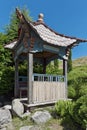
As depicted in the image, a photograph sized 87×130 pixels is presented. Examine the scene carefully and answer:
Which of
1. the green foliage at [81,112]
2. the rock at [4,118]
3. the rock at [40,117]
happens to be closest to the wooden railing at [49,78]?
the rock at [40,117]

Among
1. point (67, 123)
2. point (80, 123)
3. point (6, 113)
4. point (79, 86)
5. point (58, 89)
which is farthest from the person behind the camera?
point (79, 86)

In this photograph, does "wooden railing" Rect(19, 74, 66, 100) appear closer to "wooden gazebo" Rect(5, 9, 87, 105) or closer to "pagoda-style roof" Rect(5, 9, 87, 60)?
"wooden gazebo" Rect(5, 9, 87, 105)

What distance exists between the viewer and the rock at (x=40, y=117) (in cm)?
790

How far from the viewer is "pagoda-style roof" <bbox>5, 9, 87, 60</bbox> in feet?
30.1

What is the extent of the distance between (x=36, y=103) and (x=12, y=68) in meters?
4.25

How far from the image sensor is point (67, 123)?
7914 millimetres

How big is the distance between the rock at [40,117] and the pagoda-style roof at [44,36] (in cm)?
260

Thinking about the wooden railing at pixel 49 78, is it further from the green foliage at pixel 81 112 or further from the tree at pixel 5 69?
the tree at pixel 5 69

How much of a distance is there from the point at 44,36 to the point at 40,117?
3.38m

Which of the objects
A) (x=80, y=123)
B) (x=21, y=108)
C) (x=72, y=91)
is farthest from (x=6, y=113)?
(x=72, y=91)

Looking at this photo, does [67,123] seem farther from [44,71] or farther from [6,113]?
[44,71]

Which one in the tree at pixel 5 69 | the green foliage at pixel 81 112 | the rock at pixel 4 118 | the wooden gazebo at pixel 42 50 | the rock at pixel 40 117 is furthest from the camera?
the tree at pixel 5 69

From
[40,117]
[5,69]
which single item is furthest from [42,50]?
[5,69]

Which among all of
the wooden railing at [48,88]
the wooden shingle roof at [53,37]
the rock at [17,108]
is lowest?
the rock at [17,108]
